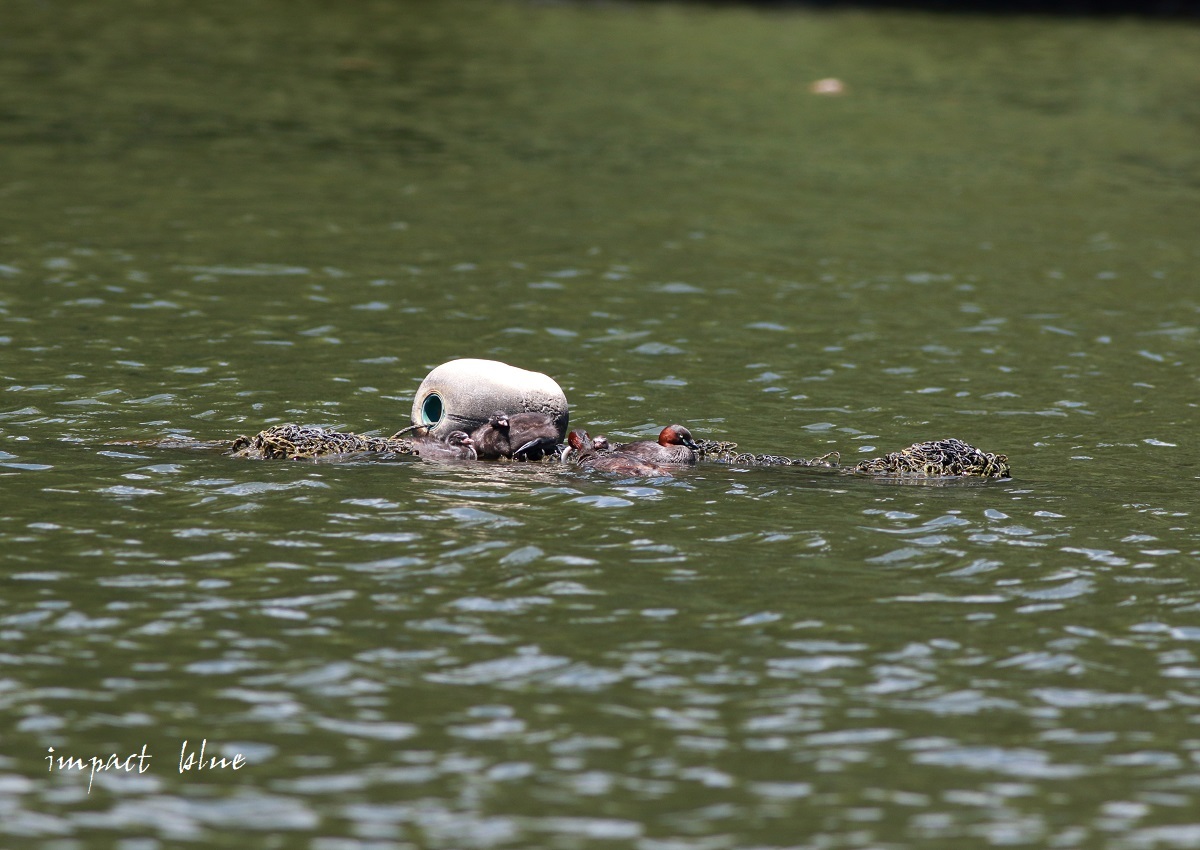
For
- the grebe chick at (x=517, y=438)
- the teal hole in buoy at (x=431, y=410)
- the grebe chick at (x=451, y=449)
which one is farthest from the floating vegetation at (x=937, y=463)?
the teal hole in buoy at (x=431, y=410)

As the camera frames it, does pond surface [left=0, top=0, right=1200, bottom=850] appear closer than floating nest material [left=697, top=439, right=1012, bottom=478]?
Yes

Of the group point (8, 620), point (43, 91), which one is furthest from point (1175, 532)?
point (43, 91)

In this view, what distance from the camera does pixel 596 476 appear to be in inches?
516

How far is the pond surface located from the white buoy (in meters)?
0.53

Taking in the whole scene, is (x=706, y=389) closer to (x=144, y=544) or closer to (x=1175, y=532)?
(x=1175, y=532)

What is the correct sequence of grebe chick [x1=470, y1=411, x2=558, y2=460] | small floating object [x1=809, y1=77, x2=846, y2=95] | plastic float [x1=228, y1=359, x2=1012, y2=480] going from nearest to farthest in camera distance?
plastic float [x1=228, y1=359, x2=1012, y2=480] → grebe chick [x1=470, y1=411, x2=558, y2=460] → small floating object [x1=809, y1=77, x2=846, y2=95]

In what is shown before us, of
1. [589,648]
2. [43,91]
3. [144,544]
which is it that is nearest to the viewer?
[589,648]

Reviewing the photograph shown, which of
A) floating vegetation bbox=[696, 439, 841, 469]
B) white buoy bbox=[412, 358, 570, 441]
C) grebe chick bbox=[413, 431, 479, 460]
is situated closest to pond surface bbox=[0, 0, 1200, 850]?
grebe chick bbox=[413, 431, 479, 460]

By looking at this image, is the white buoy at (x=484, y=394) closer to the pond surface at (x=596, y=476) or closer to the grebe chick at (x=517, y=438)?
the grebe chick at (x=517, y=438)

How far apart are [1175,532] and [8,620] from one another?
859cm

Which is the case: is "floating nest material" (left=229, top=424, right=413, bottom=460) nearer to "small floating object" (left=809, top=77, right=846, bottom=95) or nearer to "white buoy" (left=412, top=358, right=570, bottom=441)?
"white buoy" (left=412, top=358, right=570, bottom=441)

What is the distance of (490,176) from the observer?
1014 inches

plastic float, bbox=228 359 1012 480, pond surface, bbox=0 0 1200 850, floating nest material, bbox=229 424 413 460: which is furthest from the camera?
plastic float, bbox=228 359 1012 480

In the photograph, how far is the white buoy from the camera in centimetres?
1348
